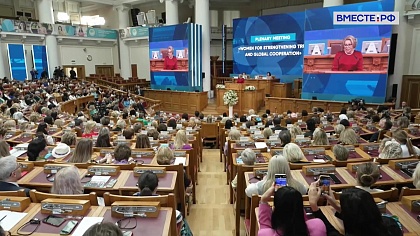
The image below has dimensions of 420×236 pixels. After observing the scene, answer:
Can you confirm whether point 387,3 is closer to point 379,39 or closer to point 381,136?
point 379,39

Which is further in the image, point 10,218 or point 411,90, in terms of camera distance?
point 411,90

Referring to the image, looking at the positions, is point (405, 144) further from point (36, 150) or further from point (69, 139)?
point (36, 150)

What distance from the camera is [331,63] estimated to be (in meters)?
11.2

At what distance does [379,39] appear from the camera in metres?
10.1

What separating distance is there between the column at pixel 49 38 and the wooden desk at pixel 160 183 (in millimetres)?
17702

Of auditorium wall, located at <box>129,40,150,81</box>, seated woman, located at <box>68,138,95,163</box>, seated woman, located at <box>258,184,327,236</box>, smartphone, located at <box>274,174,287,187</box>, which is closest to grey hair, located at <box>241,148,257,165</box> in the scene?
smartphone, located at <box>274,174,287,187</box>

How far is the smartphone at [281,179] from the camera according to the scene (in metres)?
2.53

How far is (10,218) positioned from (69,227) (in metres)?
0.59

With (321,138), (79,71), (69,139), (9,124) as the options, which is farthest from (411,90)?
(79,71)

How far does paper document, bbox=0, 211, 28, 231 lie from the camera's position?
2.23 meters

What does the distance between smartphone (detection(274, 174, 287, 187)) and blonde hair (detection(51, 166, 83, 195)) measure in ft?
6.22

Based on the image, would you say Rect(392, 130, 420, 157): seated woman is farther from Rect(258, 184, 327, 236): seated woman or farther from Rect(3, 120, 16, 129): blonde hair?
Rect(3, 120, 16, 129): blonde hair

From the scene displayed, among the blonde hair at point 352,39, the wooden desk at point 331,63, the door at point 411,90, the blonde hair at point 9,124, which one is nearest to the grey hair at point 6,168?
the blonde hair at point 9,124

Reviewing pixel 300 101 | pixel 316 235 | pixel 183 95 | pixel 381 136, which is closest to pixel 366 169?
pixel 316 235
